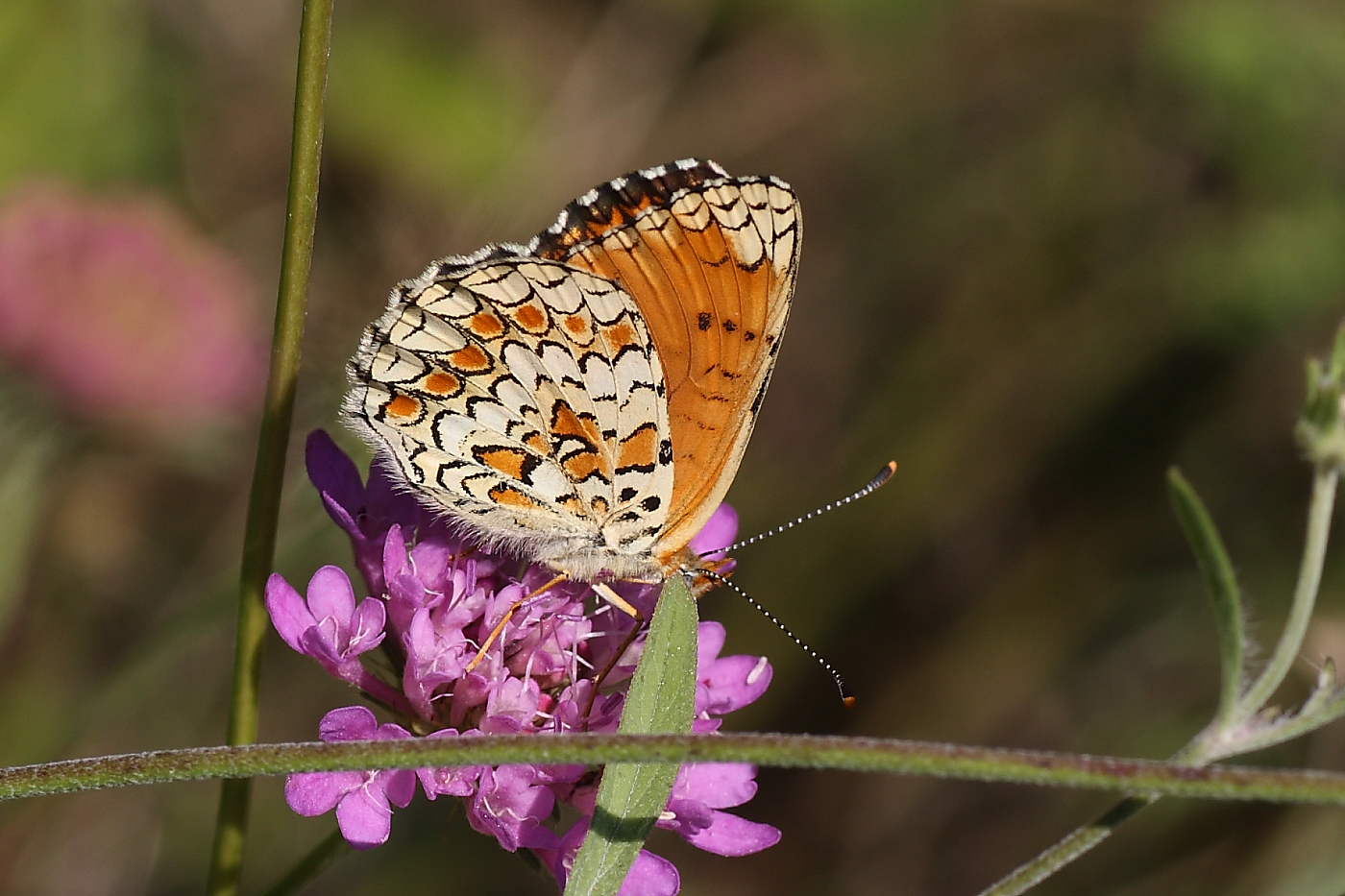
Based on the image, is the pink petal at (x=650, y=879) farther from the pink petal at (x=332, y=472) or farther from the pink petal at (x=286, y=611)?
the pink petal at (x=332, y=472)

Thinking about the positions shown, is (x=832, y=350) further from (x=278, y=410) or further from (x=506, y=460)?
(x=278, y=410)

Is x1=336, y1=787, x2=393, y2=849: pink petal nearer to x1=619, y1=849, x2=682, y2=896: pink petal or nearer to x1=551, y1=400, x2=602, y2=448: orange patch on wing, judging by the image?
x1=619, y1=849, x2=682, y2=896: pink petal

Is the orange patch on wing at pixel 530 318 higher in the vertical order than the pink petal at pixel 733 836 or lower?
higher

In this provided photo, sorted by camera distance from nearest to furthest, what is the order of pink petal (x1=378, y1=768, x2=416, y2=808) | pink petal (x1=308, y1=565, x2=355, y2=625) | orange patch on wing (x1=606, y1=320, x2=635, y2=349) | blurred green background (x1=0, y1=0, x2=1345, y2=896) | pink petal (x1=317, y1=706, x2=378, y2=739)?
pink petal (x1=317, y1=706, x2=378, y2=739), pink petal (x1=378, y1=768, x2=416, y2=808), pink petal (x1=308, y1=565, x2=355, y2=625), orange patch on wing (x1=606, y1=320, x2=635, y2=349), blurred green background (x1=0, y1=0, x2=1345, y2=896)

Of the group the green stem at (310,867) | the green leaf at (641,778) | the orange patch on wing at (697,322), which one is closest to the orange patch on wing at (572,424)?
the orange patch on wing at (697,322)

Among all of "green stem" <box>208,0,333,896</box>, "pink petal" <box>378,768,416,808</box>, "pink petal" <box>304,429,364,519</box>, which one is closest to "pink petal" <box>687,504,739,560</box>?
"pink petal" <box>304,429,364,519</box>

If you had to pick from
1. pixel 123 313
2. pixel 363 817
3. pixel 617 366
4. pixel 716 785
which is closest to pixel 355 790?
pixel 363 817
